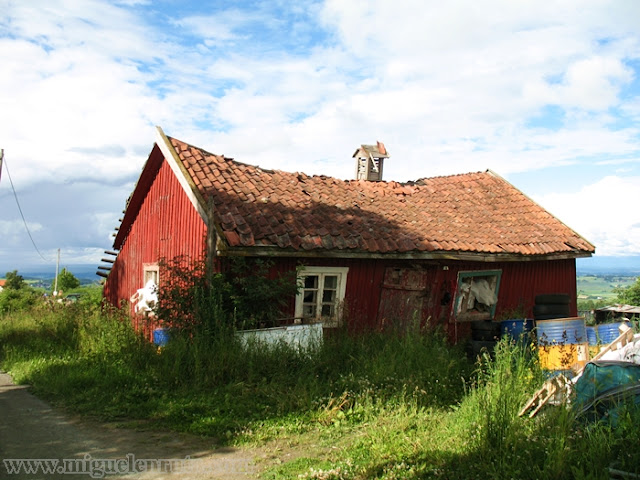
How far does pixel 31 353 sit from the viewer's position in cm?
952

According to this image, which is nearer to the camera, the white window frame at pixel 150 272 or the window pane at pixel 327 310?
the window pane at pixel 327 310

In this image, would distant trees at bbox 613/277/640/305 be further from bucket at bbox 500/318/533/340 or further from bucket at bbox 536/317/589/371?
bucket at bbox 536/317/589/371

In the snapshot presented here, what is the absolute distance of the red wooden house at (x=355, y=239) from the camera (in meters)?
10.0

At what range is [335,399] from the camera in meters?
6.57

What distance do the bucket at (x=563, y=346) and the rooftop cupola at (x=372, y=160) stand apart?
9.85 meters

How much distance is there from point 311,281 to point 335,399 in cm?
411

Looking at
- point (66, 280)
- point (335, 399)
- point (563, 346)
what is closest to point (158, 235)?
point (335, 399)

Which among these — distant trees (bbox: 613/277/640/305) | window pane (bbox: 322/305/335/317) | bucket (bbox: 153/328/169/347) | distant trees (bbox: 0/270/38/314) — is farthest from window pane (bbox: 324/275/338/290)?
distant trees (bbox: 613/277/640/305)

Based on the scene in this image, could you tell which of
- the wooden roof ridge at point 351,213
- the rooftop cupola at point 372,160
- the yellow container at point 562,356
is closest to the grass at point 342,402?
the yellow container at point 562,356

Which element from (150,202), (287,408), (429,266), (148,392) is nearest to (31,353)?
(148,392)

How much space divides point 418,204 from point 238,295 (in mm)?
6787

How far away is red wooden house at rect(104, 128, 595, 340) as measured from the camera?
32.9 ft

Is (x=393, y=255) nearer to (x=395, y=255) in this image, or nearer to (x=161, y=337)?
(x=395, y=255)

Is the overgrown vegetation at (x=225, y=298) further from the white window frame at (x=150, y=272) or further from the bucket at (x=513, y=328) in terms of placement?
the bucket at (x=513, y=328)
